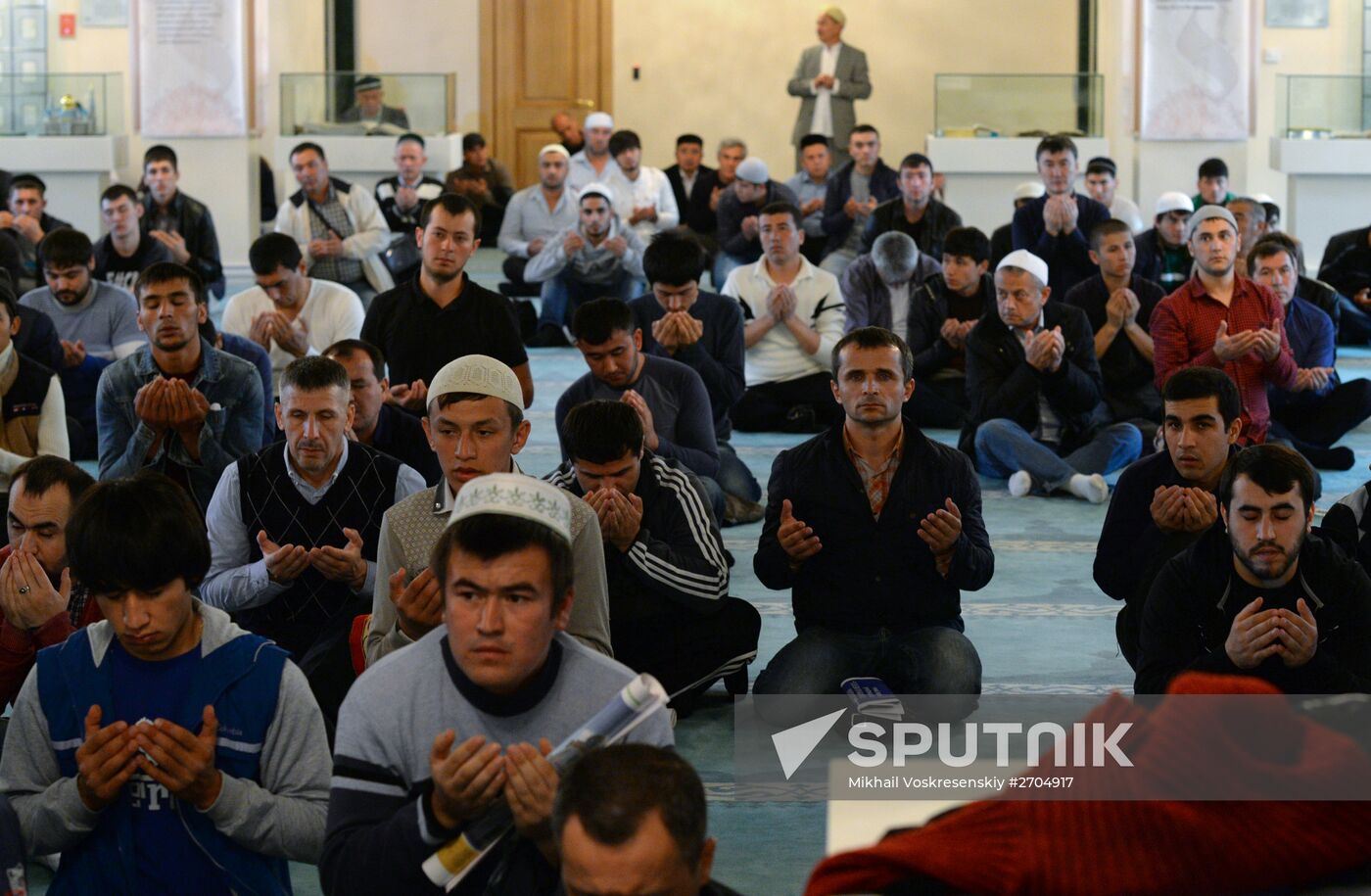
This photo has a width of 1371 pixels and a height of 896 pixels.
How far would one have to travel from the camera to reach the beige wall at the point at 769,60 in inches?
711

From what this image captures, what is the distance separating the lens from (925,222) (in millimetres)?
10336

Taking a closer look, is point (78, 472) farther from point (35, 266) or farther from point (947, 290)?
point (35, 266)

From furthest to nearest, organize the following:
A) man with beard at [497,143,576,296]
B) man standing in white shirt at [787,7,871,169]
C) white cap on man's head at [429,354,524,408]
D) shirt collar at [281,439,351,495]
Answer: man standing in white shirt at [787,7,871,169] → man with beard at [497,143,576,296] → shirt collar at [281,439,351,495] → white cap on man's head at [429,354,524,408]

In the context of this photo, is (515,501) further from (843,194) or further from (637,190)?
(637,190)

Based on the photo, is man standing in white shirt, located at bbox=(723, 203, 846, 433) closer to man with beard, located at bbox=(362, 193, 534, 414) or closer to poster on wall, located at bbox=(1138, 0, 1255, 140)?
man with beard, located at bbox=(362, 193, 534, 414)

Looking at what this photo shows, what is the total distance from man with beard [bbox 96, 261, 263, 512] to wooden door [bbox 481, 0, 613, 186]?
12723 mm

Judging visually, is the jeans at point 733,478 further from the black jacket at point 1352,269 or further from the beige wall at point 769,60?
the beige wall at point 769,60

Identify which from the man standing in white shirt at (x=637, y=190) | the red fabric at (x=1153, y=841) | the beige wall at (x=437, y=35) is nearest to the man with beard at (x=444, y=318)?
the red fabric at (x=1153, y=841)

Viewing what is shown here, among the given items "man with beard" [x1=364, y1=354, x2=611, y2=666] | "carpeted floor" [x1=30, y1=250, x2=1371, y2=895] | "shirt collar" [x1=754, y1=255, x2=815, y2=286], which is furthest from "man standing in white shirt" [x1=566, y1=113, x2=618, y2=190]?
"man with beard" [x1=364, y1=354, x2=611, y2=666]

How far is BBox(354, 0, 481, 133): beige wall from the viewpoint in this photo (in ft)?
58.9

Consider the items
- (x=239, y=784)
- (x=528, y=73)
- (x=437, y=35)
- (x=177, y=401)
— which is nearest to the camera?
(x=239, y=784)

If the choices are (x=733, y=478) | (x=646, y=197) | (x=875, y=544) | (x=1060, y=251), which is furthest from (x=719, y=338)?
(x=646, y=197)

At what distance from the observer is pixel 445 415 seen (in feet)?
12.4

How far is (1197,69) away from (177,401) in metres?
10.2
